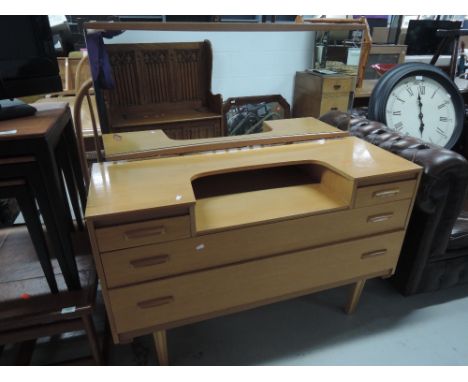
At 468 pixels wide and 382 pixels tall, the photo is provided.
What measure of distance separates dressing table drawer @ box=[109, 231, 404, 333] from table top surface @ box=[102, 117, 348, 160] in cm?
49

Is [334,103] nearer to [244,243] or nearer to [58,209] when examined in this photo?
[244,243]

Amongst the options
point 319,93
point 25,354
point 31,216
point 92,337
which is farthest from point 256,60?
point 25,354

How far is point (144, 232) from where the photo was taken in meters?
0.93

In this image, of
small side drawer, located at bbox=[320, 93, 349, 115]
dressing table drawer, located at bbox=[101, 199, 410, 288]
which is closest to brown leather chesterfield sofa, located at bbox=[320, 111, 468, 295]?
small side drawer, located at bbox=[320, 93, 349, 115]

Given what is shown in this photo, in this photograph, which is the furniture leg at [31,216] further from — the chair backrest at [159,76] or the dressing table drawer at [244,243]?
the chair backrest at [159,76]

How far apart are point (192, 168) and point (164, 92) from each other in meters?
0.31

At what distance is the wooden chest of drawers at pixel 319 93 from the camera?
1.40m

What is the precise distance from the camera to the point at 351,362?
1.27m

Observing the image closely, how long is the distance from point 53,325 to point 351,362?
3.56ft

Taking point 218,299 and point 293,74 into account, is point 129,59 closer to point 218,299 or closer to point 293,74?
point 293,74

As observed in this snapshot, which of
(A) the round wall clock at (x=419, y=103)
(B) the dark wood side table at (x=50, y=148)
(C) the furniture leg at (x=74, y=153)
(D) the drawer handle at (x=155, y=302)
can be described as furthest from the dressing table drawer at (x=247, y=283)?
A: (A) the round wall clock at (x=419, y=103)

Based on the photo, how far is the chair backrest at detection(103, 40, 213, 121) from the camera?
1153mm

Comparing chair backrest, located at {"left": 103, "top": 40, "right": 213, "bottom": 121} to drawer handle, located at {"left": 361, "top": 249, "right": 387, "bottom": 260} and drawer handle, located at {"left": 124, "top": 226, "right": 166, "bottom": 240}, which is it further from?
drawer handle, located at {"left": 361, "top": 249, "right": 387, "bottom": 260}

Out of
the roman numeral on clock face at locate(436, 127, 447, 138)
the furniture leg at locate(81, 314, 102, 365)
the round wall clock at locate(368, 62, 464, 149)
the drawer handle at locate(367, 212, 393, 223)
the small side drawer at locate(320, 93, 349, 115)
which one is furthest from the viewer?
the roman numeral on clock face at locate(436, 127, 447, 138)
